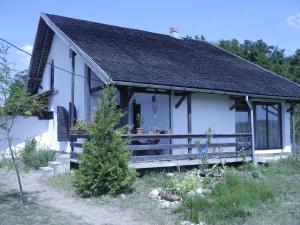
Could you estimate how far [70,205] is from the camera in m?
9.53

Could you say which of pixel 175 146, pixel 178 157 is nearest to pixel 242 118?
pixel 178 157

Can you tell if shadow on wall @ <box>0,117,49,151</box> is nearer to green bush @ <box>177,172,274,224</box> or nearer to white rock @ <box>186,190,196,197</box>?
white rock @ <box>186,190,196,197</box>

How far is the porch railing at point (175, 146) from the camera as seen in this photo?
12375 millimetres

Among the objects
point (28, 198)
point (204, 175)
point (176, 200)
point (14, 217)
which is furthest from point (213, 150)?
point (14, 217)

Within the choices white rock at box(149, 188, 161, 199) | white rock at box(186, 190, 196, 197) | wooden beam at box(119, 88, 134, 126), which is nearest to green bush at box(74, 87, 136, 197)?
white rock at box(149, 188, 161, 199)

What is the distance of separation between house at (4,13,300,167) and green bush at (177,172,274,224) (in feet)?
11.6

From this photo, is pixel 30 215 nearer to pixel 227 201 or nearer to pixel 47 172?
pixel 227 201

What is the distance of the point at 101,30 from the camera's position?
1825 centimetres

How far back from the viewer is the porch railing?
12.4 meters

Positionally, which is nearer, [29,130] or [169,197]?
[169,197]

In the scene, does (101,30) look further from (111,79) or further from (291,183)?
(291,183)

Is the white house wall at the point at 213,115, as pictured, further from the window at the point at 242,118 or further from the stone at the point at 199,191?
the stone at the point at 199,191

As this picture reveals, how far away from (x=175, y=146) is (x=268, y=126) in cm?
726

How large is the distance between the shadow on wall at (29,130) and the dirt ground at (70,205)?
584 cm
